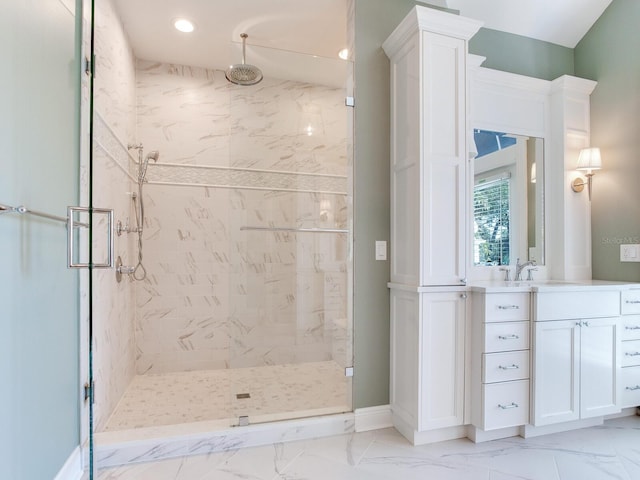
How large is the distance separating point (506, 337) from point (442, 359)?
0.36 meters

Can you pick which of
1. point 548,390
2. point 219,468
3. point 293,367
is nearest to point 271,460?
point 219,468

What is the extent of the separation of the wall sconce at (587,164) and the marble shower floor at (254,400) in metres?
2.20

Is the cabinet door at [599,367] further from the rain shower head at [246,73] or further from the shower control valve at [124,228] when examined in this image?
the shower control valve at [124,228]

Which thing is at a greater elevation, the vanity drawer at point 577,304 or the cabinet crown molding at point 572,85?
the cabinet crown molding at point 572,85

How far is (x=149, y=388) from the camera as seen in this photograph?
9.08ft

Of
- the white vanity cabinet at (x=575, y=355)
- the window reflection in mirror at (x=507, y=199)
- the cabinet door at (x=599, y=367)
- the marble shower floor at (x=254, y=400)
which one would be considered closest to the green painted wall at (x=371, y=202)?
the marble shower floor at (x=254, y=400)

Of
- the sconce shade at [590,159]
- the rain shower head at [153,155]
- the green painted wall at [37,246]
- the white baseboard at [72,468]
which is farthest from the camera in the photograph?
the rain shower head at [153,155]

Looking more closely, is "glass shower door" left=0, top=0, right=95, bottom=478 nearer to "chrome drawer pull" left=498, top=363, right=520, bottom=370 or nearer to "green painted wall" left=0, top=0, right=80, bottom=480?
"green painted wall" left=0, top=0, right=80, bottom=480

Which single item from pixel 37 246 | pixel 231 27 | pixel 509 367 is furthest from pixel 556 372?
pixel 231 27

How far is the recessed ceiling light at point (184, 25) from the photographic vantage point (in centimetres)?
254

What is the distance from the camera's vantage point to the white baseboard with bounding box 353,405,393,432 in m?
2.19

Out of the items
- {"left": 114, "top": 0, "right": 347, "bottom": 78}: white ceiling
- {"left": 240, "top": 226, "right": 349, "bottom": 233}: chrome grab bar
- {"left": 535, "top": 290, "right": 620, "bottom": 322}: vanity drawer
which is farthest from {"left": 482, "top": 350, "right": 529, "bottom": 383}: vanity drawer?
{"left": 114, "top": 0, "right": 347, "bottom": 78}: white ceiling

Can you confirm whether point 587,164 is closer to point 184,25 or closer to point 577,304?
point 577,304

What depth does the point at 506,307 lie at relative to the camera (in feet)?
6.58
